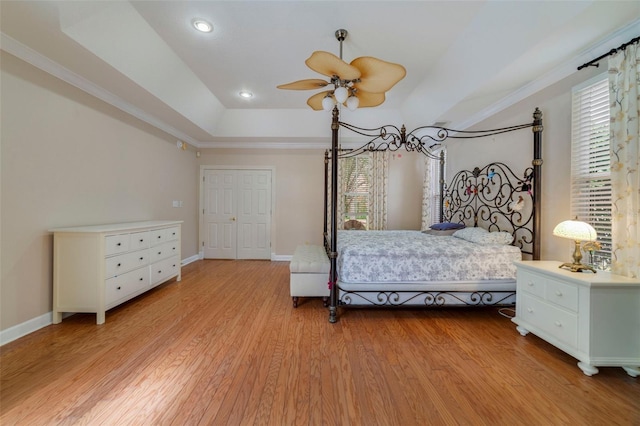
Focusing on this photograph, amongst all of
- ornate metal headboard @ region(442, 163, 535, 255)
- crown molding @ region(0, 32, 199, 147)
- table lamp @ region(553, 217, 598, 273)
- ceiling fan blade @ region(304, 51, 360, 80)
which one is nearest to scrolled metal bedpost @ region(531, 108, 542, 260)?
ornate metal headboard @ region(442, 163, 535, 255)

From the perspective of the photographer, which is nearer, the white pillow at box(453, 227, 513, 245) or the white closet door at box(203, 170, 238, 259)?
the white pillow at box(453, 227, 513, 245)

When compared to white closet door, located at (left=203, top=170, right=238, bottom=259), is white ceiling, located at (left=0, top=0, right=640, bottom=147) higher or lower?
higher

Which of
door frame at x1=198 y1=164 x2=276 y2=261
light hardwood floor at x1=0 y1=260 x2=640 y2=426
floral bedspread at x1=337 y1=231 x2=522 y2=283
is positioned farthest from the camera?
door frame at x1=198 y1=164 x2=276 y2=261

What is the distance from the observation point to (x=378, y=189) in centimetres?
540

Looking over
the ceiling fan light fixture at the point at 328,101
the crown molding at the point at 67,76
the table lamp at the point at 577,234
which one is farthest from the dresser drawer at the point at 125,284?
the table lamp at the point at 577,234

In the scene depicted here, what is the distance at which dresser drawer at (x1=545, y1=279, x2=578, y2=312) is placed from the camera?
6.11 ft

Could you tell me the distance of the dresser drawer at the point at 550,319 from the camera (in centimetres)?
188

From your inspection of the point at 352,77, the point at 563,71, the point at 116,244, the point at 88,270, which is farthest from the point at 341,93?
the point at 88,270

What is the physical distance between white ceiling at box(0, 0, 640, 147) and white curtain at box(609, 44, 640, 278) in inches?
11.3

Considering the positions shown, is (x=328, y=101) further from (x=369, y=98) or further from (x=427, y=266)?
(x=427, y=266)

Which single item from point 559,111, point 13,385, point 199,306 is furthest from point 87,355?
point 559,111

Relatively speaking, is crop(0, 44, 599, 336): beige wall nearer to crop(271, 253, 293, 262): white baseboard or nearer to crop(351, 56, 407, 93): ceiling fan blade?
crop(351, 56, 407, 93): ceiling fan blade

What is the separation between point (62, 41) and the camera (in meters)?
2.16

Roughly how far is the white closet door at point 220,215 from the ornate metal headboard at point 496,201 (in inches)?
176
